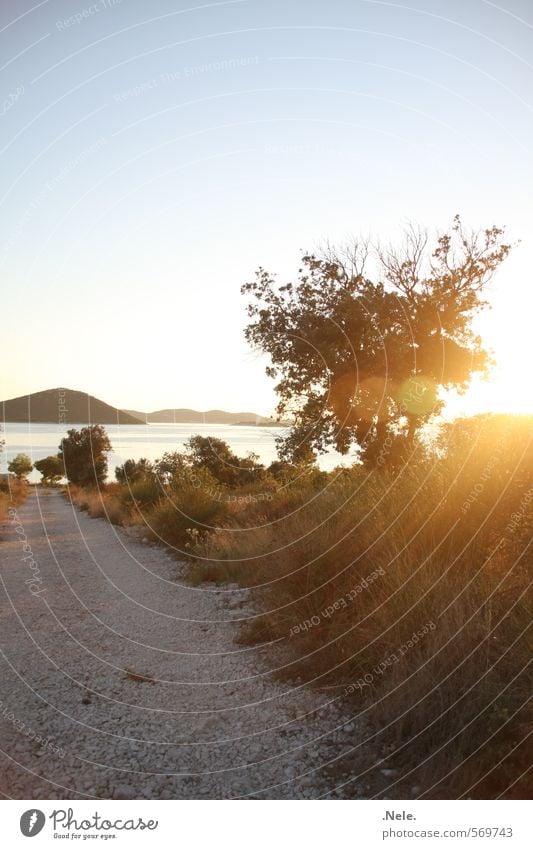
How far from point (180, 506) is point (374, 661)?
36.5ft

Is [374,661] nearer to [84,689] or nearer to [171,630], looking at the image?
[84,689]

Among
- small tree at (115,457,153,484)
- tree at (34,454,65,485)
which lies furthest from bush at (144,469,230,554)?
tree at (34,454,65,485)

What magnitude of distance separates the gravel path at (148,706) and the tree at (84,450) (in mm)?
40970

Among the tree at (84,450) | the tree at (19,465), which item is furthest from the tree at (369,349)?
the tree at (19,465)

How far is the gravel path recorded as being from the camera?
4633 millimetres

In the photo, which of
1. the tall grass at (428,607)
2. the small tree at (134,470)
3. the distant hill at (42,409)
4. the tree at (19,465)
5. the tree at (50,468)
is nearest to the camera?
the tall grass at (428,607)

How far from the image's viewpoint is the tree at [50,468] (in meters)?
71.0

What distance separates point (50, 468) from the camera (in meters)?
72.9

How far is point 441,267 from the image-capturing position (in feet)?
74.8

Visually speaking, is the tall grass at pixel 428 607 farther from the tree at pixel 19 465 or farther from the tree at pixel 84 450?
the tree at pixel 19 465

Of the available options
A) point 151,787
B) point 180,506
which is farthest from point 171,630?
point 180,506

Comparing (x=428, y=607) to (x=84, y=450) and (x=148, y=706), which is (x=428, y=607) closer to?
(x=148, y=706)

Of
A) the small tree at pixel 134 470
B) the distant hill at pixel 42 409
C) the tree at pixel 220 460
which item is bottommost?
the small tree at pixel 134 470

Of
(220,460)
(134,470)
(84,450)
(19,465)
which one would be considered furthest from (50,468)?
(220,460)
